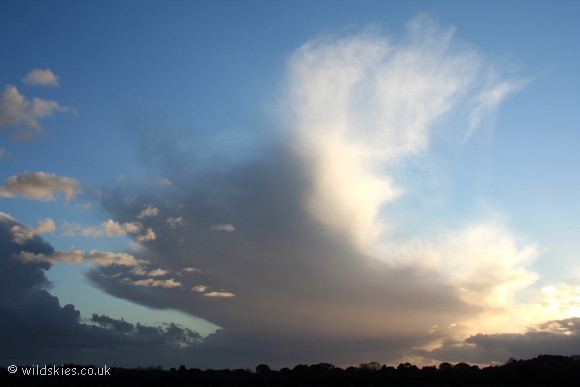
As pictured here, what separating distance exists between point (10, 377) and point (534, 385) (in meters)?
122

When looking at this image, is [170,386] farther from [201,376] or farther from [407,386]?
[407,386]

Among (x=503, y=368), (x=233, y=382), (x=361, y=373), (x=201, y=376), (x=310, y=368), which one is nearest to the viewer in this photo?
(x=233, y=382)

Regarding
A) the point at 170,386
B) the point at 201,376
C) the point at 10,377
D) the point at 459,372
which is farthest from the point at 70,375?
the point at 459,372

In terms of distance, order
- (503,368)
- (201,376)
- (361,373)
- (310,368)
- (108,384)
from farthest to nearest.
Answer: (310,368), (361,373), (503,368), (201,376), (108,384)

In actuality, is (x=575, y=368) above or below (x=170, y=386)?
above

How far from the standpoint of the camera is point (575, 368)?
401 feet

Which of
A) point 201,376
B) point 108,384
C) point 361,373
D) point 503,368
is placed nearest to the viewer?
point 108,384

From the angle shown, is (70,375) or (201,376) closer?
(70,375)

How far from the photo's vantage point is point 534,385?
4673 inches

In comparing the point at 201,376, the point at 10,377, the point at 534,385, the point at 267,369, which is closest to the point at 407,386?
the point at 534,385

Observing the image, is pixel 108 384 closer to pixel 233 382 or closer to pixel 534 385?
pixel 233 382

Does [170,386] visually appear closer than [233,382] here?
Yes

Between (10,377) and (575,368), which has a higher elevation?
(575,368)

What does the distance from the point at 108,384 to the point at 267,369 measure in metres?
83.2
